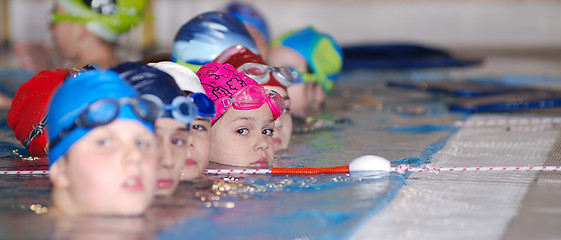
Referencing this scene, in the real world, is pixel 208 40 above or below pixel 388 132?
above

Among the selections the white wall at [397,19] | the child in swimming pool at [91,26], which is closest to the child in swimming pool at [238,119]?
the child in swimming pool at [91,26]

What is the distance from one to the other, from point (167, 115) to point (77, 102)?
368 mm

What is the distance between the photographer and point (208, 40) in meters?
3.99

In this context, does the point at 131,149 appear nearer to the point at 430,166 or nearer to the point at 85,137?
the point at 85,137

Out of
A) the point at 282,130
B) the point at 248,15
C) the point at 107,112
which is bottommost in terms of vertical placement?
the point at 282,130

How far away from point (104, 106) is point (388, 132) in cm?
256

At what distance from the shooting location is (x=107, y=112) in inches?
91.0

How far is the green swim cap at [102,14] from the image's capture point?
5789 mm

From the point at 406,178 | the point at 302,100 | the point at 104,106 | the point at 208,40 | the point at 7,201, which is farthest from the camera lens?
the point at 302,100

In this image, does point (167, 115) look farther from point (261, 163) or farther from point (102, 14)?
point (102, 14)

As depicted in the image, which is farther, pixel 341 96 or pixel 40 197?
pixel 341 96

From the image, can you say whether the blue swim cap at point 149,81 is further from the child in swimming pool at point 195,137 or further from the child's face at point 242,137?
the child's face at point 242,137

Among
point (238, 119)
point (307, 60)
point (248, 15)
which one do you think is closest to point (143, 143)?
point (238, 119)

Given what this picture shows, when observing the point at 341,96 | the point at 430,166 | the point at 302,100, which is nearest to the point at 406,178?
the point at 430,166
